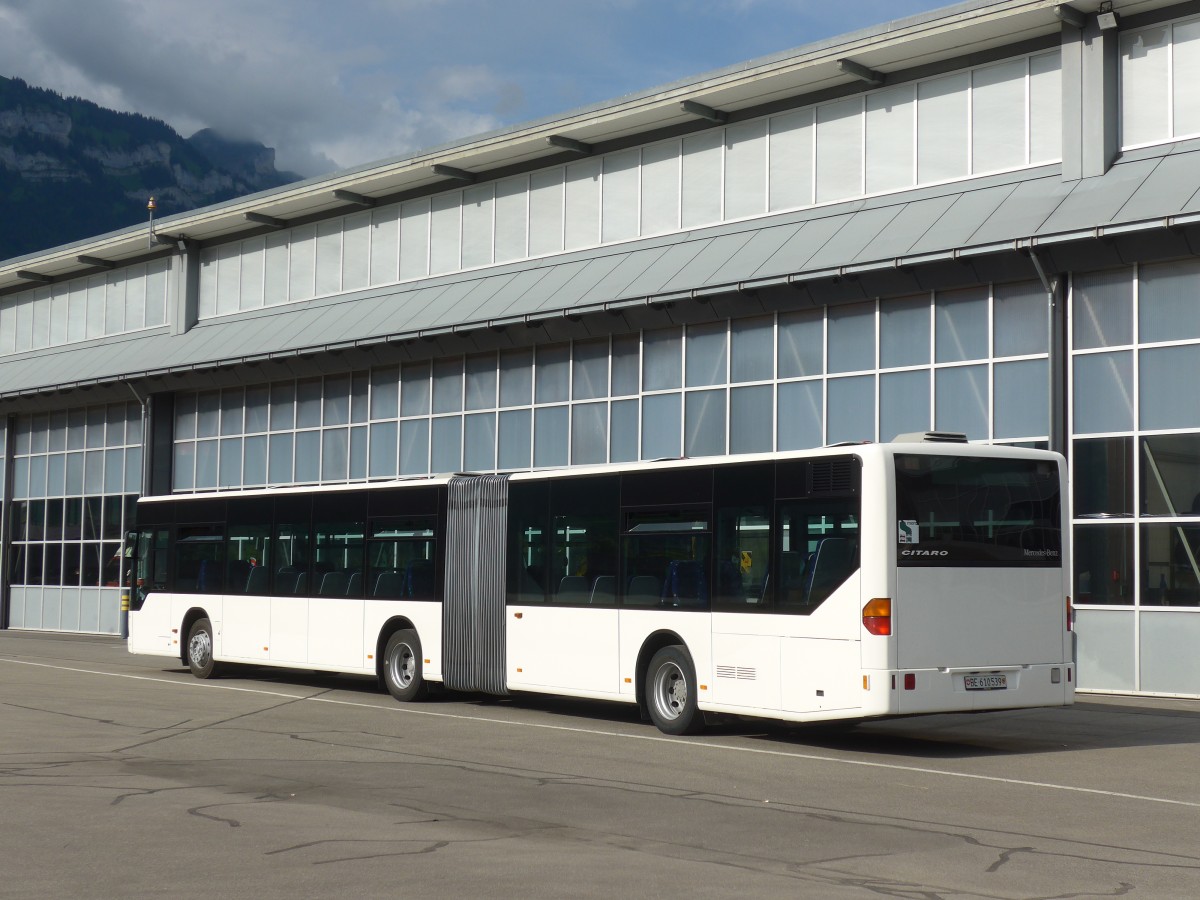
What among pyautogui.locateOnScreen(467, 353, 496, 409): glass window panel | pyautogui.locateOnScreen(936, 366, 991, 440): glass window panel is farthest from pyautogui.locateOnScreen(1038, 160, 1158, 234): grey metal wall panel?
pyautogui.locateOnScreen(467, 353, 496, 409): glass window panel

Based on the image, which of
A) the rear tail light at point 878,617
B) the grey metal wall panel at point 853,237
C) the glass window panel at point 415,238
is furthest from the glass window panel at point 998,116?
the glass window panel at point 415,238

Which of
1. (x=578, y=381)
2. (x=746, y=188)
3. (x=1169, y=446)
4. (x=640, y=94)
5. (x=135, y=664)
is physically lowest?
(x=135, y=664)

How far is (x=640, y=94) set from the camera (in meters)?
27.1

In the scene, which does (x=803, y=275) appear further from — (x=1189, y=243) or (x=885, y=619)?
(x=885, y=619)

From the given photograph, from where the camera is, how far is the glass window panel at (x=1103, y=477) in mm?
21016

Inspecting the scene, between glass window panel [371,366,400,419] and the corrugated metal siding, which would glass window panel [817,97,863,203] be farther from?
glass window panel [371,366,400,419]

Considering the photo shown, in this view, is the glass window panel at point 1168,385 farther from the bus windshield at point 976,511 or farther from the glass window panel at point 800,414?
the bus windshield at point 976,511

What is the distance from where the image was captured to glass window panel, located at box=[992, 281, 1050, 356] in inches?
861

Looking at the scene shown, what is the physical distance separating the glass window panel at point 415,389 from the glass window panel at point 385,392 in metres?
0.18

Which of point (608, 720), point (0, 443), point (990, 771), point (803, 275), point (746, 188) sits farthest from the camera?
point (0, 443)

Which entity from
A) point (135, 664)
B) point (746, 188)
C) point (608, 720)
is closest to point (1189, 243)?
point (746, 188)

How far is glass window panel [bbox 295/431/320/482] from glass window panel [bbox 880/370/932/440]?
15.6 meters

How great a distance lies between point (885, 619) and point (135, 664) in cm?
1769

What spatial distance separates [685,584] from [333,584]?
22.8ft
